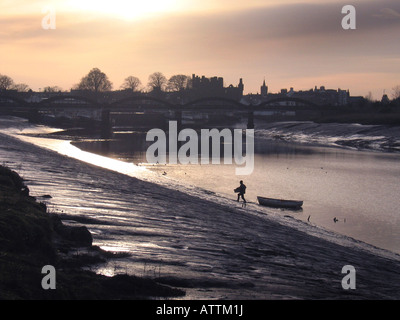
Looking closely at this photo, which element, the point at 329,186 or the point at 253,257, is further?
the point at 329,186

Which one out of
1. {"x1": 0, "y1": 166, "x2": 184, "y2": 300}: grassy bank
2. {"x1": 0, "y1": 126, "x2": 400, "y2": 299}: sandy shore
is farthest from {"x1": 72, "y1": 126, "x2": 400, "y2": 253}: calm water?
{"x1": 0, "y1": 166, "x2": 184, "y2": 300}: grassy bank

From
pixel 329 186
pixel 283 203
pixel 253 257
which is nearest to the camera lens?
pixel 253 257

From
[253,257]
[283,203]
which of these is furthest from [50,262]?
[283,203]

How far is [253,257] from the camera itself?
49.2ft

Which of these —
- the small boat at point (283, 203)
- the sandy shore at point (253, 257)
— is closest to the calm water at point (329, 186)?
the small boat at point (283, 203)

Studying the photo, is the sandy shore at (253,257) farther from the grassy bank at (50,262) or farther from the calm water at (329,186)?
the calm water at (329,186)

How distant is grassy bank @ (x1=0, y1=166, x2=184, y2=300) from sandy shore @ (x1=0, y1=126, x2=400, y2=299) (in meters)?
1.29

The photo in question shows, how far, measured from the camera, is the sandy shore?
38.4 feet

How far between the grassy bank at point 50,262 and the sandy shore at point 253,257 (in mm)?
1287

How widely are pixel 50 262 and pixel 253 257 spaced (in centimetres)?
612

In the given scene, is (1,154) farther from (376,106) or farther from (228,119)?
(228,119)

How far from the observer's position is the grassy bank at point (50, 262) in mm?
9094

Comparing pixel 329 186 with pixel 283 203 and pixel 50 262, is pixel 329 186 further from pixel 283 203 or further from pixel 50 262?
pixel 50 262

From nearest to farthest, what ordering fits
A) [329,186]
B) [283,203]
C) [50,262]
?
[50,262], [283,203], [329,186]
